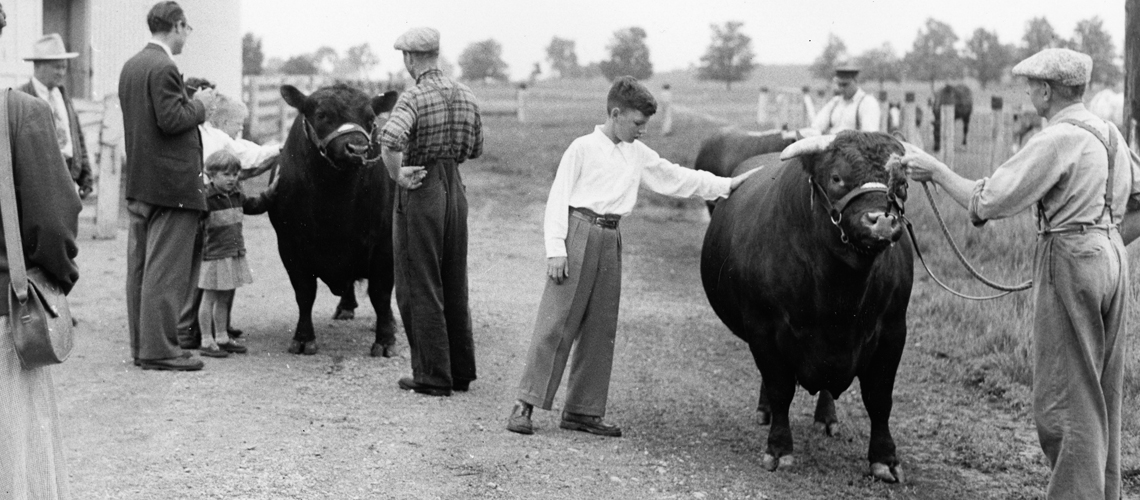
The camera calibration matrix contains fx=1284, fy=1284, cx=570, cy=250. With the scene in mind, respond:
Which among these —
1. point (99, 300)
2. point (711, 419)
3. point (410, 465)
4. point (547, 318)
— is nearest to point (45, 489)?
point (410, 465)

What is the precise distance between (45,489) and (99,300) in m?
6.51

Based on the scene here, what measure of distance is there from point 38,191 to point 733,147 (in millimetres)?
9671

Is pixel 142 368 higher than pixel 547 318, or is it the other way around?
pixel 547 318

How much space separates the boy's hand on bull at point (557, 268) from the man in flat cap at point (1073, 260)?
89.4 inches

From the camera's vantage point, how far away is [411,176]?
24.5 ft

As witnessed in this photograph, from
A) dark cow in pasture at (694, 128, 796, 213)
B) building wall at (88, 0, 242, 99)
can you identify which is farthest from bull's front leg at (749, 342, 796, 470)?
building wall at (88, 0, 242, 99)

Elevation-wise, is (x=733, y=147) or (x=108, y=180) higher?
(x=733, y=147)

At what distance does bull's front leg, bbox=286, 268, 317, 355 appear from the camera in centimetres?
891

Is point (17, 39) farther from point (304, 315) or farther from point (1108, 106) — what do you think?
point (1108, 106)

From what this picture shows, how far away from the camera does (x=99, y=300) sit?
1058cm

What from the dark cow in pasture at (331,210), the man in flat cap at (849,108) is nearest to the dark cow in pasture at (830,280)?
the dark cow in pasture at (331,210)

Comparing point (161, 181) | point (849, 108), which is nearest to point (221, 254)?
point (161, 181)

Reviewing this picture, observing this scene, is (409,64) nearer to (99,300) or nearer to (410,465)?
(410,465)

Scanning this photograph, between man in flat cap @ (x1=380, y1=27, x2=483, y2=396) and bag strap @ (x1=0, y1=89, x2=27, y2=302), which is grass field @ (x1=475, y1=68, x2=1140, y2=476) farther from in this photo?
bag strap @ (x1=0, y1=89, x2=27, y2=302)
